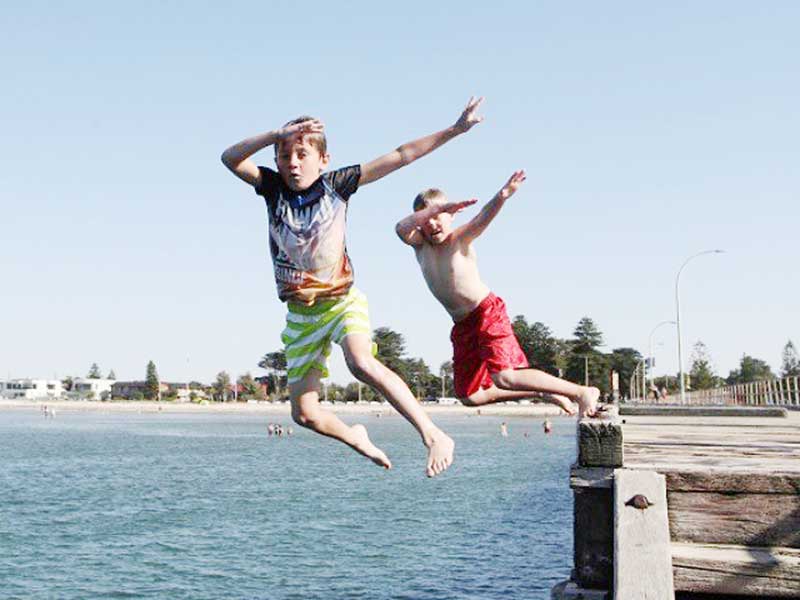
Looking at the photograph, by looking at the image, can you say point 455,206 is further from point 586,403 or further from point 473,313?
point 586,403

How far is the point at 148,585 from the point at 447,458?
33328 millimetres

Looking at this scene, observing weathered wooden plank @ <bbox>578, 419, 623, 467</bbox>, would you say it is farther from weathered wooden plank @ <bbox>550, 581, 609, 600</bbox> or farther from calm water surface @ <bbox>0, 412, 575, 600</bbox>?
calm water surface @ <bbox>0, 412, 575, 600</bbox>

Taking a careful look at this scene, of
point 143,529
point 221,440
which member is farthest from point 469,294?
point 221,440

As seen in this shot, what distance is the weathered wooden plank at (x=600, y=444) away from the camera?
6809 mm

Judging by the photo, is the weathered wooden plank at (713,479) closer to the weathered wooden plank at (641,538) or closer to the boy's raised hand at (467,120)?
the weathered wooden plank at (641,538)

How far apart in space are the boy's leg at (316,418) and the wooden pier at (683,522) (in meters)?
1.70

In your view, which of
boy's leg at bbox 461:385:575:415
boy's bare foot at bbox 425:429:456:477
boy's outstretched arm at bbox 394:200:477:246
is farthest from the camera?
boy's leg at bbox 461:385:575:415

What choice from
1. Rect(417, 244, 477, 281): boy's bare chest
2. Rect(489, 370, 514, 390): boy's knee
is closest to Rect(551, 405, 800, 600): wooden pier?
Rect(489, 370, 514, 390): boy's knee

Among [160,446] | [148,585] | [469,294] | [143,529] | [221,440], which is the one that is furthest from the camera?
[221,440]

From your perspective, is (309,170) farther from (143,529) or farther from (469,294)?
(143,529)

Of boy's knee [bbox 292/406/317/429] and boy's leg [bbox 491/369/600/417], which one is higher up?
boy's leg [bbox 491/369/600/417]

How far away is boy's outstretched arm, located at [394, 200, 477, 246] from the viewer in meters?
5.09

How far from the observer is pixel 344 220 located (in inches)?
184

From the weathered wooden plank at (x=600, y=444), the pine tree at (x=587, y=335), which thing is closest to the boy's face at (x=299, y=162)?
the weathered wooden plank at (x=600, y=444)
